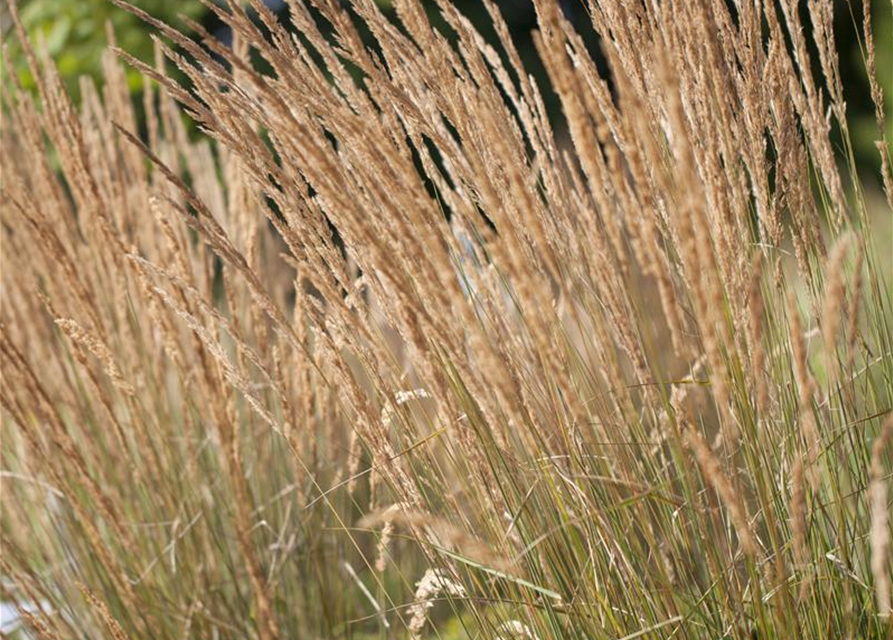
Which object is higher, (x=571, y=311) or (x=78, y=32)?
(x=78, y=32)

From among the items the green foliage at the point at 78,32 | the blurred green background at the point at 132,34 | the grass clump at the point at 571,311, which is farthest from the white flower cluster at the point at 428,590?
the green foliage at the point at 78,32

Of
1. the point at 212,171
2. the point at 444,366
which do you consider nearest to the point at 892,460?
the point at 444,366

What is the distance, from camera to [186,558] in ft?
7.36

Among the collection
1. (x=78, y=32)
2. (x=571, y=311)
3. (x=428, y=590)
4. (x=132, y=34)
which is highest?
(x=78, y=32)

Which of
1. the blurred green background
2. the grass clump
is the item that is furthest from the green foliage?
the grass clump

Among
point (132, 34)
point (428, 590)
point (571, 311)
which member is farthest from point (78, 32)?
point (571, 311)

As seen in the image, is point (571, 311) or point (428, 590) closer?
point (571, 311)

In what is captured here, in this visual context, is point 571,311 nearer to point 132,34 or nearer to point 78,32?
point 132,34

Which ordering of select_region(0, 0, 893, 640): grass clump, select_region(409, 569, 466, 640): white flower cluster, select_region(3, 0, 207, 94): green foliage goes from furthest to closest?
select_region(3, 0, 207, 94): green foliage → select_region(409, 569, 466, 640): white flower cluster → select_region(0, 0, 893, 640): grass clump

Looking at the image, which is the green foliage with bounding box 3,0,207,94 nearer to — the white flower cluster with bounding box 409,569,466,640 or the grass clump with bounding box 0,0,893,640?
the grass clump with bounding box 0,0,893,640

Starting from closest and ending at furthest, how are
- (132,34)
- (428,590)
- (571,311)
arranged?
1. (571,311)
2. (428,590)
3. (132,34)

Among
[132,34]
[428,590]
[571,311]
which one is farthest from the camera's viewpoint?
[132,34]

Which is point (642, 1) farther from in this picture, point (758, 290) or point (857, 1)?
point (857, 1)

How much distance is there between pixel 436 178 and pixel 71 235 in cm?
152
